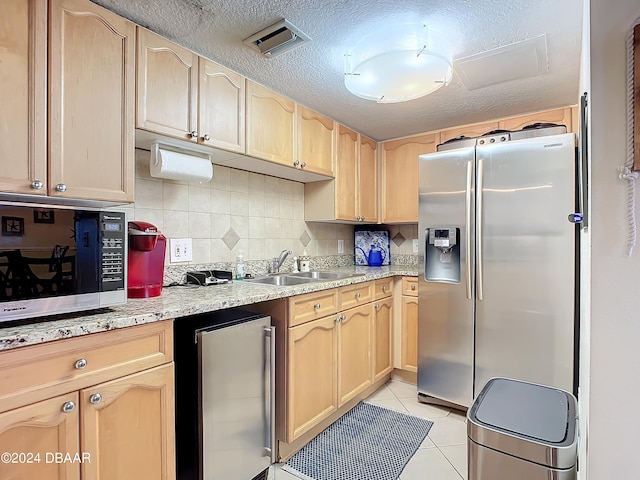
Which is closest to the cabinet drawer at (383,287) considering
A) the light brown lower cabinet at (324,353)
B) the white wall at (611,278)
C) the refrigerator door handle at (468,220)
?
the light brown lower cabinet at (324,353)

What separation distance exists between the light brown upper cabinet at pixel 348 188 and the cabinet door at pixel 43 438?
6.68ft

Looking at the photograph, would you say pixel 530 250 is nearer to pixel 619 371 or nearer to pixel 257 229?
pixel 619 371

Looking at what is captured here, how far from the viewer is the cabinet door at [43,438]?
2.99ft

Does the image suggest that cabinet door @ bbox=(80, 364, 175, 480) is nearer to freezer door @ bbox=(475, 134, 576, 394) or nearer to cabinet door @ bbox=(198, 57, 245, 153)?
cabinet door @ bbox=(198, 57, 245, 153)

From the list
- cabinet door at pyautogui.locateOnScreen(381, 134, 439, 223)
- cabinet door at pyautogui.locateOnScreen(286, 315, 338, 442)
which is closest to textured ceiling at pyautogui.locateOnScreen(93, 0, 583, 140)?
cabinet door at pyautogui.locateOnScreen(381, 134, 439, 223)

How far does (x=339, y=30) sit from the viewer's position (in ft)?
5.02

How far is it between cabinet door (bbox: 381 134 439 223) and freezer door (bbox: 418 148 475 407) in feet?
2.06

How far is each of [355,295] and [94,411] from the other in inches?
62.7

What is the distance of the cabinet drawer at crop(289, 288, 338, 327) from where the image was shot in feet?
5.96

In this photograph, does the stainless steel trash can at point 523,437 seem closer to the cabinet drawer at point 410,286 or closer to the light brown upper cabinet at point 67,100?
the cabinet drawer at point 410,286

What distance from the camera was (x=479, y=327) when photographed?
217 cm

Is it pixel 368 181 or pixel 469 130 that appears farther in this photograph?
pixel 368 181

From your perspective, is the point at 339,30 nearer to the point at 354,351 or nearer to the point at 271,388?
the point at 271,388

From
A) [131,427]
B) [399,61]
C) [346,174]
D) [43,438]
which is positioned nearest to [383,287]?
[346,174]
